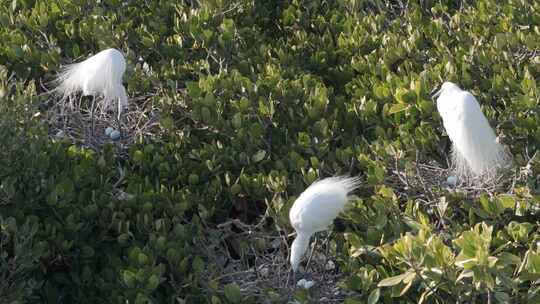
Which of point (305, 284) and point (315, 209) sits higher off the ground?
point (315, 209)

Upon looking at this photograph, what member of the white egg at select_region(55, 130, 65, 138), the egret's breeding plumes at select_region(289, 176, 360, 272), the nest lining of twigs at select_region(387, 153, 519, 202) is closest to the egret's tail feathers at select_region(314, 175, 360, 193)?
the egret's breeding plumes at select_region(289, 176, 360, 272)

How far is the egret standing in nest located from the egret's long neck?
1.05 m

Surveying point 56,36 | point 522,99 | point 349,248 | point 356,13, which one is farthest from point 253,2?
point 349,248

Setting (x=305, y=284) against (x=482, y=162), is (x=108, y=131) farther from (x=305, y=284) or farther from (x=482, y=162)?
(x=482, y=162)

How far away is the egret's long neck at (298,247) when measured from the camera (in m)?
2.51

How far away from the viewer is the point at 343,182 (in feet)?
8.73

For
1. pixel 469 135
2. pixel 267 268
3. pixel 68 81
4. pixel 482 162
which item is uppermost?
pixel 68 81

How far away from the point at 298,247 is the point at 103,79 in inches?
43.9

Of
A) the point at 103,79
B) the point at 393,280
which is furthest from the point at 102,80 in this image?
the point at 393,280

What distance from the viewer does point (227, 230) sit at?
2.83 metres

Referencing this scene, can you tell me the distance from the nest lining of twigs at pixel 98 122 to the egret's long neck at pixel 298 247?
36.8 inches

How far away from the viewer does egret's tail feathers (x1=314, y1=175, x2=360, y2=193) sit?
2570mm

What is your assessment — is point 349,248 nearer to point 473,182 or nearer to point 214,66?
point 473,182

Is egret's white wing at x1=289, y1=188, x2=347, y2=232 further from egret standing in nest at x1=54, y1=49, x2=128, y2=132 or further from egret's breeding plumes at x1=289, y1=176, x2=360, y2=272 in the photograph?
egret standing in nest at x1=54, y1=49, x2=128, y2=132
